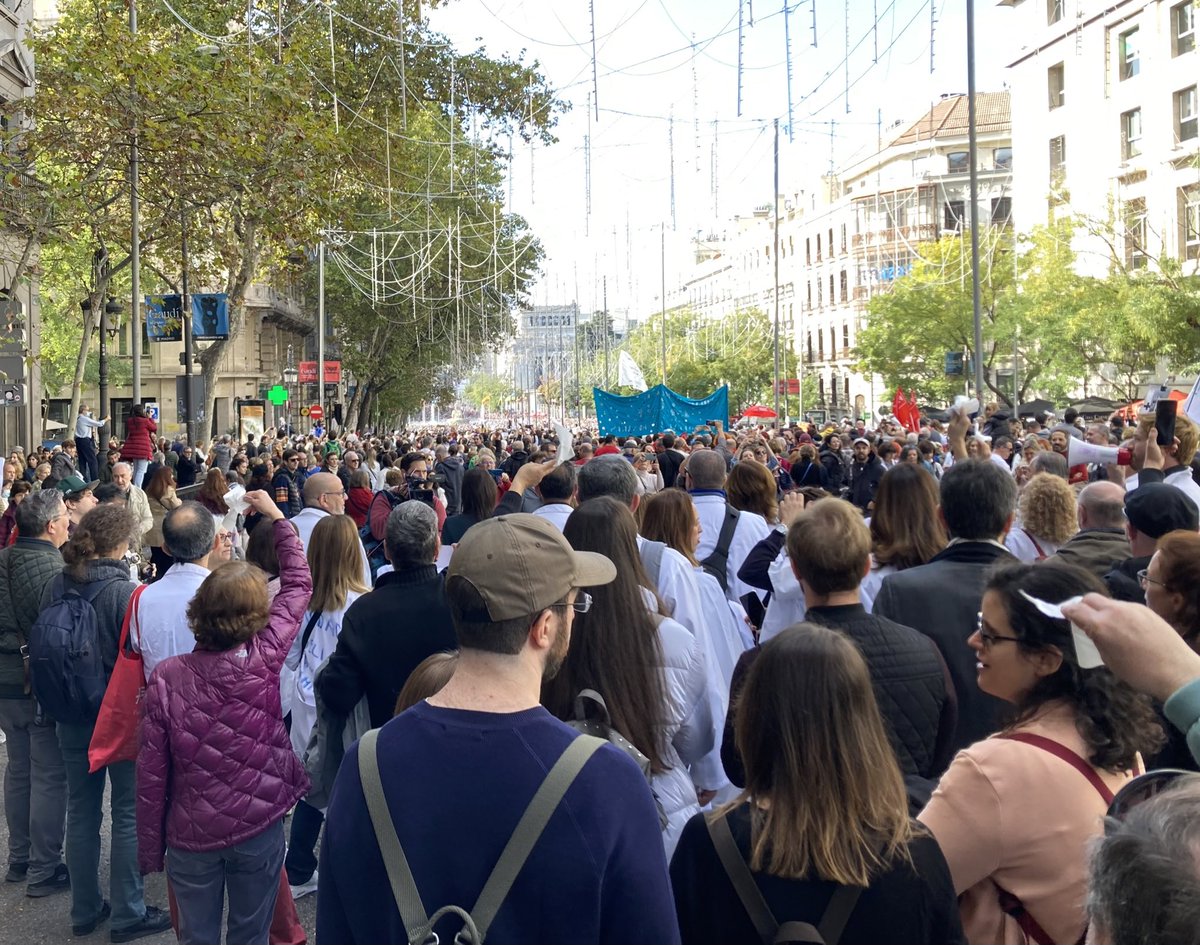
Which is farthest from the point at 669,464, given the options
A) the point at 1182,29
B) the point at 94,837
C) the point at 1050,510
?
the point at 1182,29

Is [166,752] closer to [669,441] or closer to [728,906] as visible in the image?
[728,906]

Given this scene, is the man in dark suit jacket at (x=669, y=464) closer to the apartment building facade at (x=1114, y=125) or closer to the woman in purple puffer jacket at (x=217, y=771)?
the woman in purple puffer jacket at (x=217, y=771)

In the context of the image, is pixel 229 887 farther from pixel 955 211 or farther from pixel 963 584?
pixel 955 211

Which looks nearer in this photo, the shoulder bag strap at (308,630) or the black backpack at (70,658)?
the shoulder bag strap at (308,630)

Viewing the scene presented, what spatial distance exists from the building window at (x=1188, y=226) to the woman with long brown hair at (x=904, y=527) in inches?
1317

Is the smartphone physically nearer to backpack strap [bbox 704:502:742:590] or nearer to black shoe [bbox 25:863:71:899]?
backpack strap [bbox 704:502:742:590]

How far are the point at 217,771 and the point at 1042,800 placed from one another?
294cm

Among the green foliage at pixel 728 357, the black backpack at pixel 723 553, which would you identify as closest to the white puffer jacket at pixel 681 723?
the black backpack at pixel 723 553

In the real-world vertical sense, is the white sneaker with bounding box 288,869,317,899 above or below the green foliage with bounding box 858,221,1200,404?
below

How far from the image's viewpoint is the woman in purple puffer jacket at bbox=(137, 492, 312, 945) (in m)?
4.43

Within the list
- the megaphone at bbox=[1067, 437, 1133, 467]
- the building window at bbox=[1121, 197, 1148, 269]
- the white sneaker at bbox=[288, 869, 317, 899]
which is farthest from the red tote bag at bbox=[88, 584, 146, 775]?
the building window at bbox=[1121, 197, 1148, 269]

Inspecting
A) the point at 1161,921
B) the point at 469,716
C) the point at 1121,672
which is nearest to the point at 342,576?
the point at 469,716

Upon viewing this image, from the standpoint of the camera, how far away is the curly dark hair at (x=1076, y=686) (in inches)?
103

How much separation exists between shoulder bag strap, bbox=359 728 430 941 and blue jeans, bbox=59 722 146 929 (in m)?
3.58
